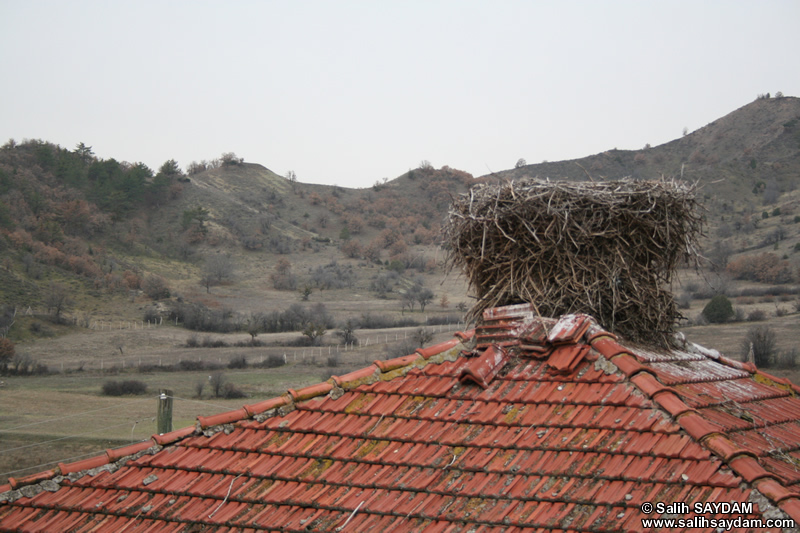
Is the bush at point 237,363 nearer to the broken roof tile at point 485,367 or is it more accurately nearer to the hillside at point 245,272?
the hillside at point 245,272

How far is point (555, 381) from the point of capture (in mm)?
4227

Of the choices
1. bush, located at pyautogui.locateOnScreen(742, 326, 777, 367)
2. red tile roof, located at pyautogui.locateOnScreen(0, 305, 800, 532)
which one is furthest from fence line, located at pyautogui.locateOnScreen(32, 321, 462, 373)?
red tile roof, located at pyautogui.locateOnScreen(0, 305, 800, 532)

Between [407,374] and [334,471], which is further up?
[407,374]

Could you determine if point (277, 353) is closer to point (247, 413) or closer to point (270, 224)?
point (247, 413)

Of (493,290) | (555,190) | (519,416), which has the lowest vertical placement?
(519,416)

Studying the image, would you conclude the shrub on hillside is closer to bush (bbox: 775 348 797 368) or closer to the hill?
the hill

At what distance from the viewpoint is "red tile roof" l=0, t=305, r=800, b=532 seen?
10.8 ft

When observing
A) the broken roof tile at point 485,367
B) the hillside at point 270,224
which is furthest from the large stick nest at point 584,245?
the hillside at point 270,224

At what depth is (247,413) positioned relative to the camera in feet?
14.8

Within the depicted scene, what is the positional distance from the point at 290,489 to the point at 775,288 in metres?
38.3

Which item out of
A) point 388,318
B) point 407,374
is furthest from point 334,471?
point 388,318

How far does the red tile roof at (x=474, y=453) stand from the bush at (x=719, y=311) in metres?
26.8

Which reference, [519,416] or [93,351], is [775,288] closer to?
[93,351]

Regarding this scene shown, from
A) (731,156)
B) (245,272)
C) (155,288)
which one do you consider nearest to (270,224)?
(245,272)
